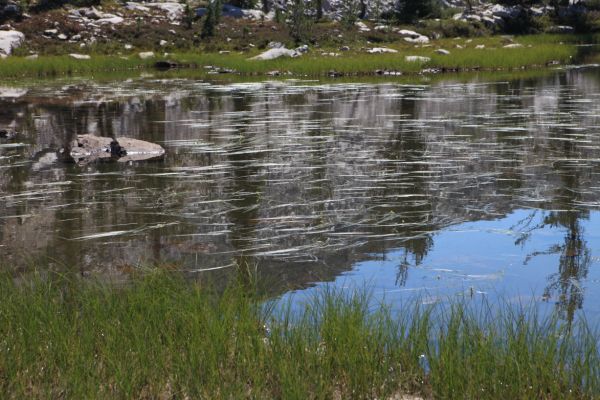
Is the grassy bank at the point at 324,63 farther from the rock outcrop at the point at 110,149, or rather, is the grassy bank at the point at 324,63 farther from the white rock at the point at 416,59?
the rock outcrop at the point at 110,149

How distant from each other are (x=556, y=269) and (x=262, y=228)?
292 centimetres

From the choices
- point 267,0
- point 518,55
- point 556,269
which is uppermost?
point 267,0

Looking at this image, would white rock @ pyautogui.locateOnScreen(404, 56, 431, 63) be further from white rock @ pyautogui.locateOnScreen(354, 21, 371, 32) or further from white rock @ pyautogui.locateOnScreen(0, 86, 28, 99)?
white rock @ pyautogui.locateOnScreen(354, 21, 371, 32)

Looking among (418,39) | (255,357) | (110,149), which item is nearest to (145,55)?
(418,39)

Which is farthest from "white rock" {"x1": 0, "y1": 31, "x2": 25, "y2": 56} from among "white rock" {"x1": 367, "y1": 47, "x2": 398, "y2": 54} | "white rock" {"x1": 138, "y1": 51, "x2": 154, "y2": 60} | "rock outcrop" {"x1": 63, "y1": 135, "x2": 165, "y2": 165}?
"rock outcrop" {"x1": 63, "y1": 135, "x2": 165, "y2": 165}

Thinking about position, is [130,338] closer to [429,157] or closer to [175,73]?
[429,157]

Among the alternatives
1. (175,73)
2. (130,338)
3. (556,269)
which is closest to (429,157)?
(556,269)

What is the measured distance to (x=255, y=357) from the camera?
4.47 metres

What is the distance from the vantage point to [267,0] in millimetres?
60531

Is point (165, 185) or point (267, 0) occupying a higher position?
point (267, 0)

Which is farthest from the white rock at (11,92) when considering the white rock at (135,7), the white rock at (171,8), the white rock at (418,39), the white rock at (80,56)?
the white rock at (135,7)

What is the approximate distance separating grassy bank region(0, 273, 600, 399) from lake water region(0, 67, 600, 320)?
152 cm

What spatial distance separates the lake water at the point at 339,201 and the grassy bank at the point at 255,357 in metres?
1.52

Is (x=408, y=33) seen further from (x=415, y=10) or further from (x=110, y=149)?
(x=110, y=149)
